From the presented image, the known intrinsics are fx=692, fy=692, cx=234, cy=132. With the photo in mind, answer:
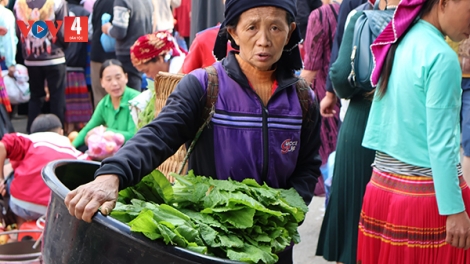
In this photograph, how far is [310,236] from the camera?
547 centimetres

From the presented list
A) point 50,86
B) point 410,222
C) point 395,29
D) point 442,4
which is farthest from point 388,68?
point 50,86

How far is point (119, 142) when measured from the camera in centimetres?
596

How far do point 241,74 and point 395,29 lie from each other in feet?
3.12

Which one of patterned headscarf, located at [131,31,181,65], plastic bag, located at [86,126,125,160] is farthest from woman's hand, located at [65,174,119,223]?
plastic bag, located at [86,126,125,160]

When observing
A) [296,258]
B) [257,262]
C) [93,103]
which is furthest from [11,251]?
[93,103]

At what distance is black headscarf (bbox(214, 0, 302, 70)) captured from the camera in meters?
2.39

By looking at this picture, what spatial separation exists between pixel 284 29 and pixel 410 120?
872 mm

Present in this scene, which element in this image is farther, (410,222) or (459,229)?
(410,222)

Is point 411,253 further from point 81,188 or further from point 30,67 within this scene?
point 30,67

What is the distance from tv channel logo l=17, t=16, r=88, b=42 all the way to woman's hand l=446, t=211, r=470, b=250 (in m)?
2.94

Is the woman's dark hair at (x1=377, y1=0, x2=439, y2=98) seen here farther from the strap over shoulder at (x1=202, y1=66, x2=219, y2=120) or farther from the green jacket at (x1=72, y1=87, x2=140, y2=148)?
the green jacket at (x1=72, y1=87, x2=140, y2=148)

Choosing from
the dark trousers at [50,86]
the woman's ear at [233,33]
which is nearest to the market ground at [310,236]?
the dark trousers at [50,86]

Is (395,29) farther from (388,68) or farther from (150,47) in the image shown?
(150,47)

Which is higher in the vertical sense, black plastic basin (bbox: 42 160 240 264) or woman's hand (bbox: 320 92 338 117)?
black plastic basin (bbox: 42 160 240 264)
